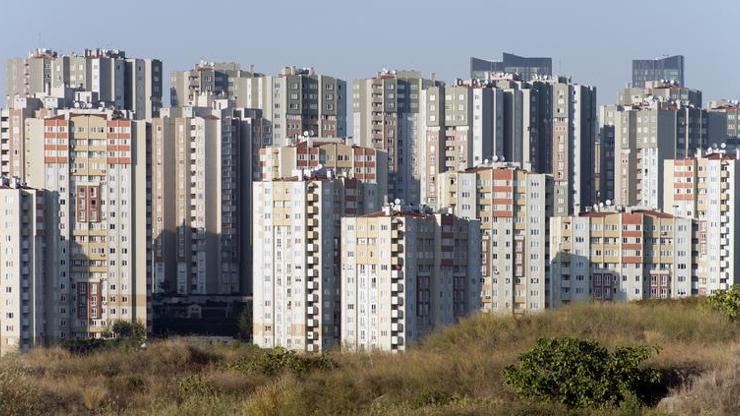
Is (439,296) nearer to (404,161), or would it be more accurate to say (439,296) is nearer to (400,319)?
(400,319)

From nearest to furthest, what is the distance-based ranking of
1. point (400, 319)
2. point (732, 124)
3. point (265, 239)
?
point (400, 319), point (265, 239), point (732, 124)

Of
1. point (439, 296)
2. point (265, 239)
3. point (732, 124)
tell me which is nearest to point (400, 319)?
point (439, 296)

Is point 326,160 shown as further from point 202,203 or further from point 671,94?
point 671,94

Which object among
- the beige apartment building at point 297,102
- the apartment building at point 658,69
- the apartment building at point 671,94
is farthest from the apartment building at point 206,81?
the apartment building at point 658,69

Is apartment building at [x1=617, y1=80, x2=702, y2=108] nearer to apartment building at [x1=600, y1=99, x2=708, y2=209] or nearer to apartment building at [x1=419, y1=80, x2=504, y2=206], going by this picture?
apartment building at [x1=600, y1=99, x2=708, y2=209]

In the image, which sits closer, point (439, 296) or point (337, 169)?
point (439, 296)

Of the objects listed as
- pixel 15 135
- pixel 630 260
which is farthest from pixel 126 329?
pixel 630 260

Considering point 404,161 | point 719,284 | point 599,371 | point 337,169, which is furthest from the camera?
point 404,161
